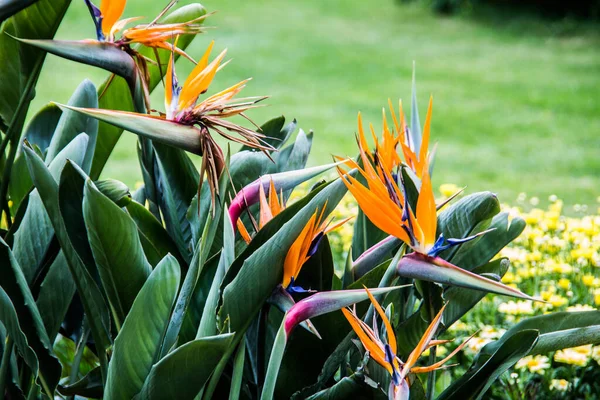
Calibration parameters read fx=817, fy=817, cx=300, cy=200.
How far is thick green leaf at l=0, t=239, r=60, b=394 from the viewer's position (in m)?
1.11

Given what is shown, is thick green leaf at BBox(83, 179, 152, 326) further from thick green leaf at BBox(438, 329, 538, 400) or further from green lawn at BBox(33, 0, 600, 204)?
green lawn at BBox(33, 0, 600, 204)

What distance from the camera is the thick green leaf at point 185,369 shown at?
877 mm

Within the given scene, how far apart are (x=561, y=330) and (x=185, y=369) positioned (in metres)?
0.57

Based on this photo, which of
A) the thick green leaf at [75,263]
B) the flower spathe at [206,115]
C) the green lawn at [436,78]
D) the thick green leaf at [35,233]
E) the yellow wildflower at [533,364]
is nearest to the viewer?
the flower spathe at [206,115]

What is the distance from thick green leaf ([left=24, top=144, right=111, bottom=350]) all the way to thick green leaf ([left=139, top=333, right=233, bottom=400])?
8.3 inches

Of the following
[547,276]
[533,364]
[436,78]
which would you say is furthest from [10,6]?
[436,78]

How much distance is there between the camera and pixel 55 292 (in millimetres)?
1251

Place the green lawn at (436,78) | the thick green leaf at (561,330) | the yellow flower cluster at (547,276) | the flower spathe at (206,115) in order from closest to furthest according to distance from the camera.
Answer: the flower spathe at (206,115), the thick green leaf at (561,330), the yellow flower cluster at (547,276), the green lawn at (436,78)

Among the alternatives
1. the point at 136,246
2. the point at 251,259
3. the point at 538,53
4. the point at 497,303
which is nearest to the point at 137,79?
the point at 136,246

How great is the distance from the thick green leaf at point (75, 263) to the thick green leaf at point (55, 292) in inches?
4.2

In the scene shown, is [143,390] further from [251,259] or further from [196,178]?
[196,178]

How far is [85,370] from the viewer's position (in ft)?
5.16

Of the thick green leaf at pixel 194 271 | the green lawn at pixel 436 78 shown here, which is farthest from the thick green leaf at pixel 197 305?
the green lawn at pixel 436 78

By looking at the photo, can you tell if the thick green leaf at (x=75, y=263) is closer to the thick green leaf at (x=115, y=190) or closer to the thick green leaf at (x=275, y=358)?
the thick green leaf at (x=115, y=190)
